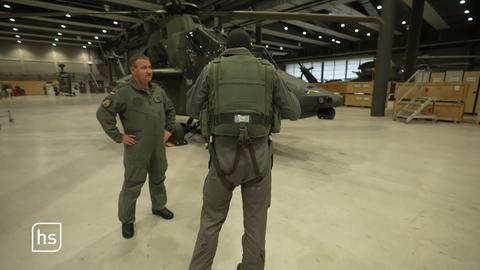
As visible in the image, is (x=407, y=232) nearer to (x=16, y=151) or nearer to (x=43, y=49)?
(x=16, y=151)

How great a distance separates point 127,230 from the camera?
7.30 ft

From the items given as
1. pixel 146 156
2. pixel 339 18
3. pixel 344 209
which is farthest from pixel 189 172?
pixel 339 18

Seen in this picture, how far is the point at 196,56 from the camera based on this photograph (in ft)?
16.9

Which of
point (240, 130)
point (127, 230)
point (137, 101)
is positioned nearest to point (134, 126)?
point (137, 101)

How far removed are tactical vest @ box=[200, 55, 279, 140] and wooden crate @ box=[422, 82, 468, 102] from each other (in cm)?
917

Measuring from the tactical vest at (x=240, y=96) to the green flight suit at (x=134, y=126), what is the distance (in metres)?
0.88

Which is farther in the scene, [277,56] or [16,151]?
[277,56]

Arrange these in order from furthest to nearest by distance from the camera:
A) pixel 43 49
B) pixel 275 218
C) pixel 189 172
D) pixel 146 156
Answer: pixel 43 49 < pixel 189 172 < pixel 275 218 < pixel 146 156

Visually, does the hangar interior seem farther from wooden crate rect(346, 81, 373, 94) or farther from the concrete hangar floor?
wooden crate rect(346, 81, 373, 94)

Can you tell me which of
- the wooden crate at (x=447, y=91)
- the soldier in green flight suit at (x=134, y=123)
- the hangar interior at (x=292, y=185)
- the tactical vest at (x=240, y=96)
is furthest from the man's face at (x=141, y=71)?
the wooden crate at (x=447, y=91)

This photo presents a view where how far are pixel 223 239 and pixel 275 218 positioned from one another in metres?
0.61

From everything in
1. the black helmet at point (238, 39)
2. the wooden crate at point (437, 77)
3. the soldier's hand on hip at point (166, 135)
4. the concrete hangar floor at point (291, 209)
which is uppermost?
the wooden crate at point (437, 77)

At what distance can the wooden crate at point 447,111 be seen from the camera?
7.98m

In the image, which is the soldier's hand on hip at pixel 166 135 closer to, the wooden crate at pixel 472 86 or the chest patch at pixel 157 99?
the chest patch at pixel 157 99
